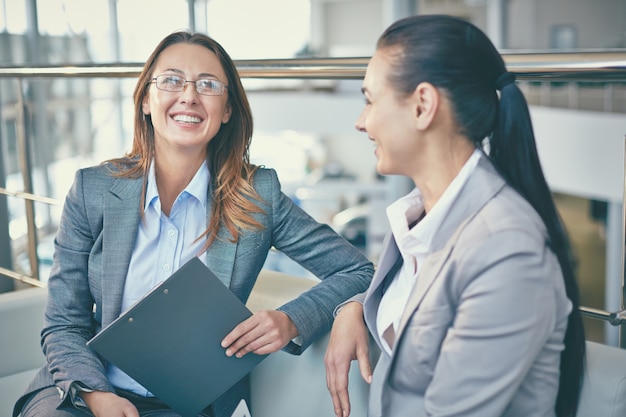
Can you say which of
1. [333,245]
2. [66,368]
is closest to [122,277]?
[66,368]

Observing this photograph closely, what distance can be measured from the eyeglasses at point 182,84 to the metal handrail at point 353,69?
0.30m

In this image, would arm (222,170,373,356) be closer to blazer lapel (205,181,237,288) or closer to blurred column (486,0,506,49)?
blazer lapel (205,181,237,288)

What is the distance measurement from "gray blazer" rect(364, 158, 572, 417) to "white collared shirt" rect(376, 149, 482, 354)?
13mm

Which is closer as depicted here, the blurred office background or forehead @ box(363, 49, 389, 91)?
forehead @ box(363, 49, 389, 91)

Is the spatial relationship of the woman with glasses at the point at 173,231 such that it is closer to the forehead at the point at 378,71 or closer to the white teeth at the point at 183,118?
the white teeth at the point at 183,118

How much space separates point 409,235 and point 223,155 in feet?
2.39

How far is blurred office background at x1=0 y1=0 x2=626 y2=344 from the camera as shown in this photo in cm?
661

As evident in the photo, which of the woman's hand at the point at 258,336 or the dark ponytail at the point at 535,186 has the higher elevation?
the dark ponytail at the point at 535,186

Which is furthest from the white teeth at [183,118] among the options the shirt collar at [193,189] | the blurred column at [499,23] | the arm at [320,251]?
the blurred column at [499,23]

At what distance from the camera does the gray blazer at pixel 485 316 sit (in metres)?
0.93

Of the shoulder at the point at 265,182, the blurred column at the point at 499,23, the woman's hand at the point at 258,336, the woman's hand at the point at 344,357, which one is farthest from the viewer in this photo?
the blurred column at the point at 499,23

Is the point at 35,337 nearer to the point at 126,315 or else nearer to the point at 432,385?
the point at 126,315

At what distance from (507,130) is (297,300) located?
2.13 ft

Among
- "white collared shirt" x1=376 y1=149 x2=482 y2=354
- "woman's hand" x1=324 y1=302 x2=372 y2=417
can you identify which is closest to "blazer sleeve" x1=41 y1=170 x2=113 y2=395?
"woman's hand" x1=324 y1=302 x2=372 y2=417
